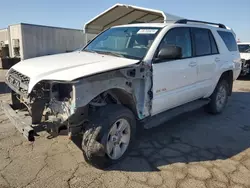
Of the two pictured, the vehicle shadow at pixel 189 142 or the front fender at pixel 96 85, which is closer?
the front fender at pixel 96 85

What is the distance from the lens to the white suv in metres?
2.86

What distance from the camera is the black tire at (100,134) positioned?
119 inches

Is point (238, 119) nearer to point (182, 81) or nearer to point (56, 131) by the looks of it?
point (182, 81)

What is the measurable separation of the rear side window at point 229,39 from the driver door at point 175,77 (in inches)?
63.7

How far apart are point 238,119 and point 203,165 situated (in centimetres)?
272

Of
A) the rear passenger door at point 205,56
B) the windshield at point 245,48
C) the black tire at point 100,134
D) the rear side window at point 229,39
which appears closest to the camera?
the black tire at point 100,134

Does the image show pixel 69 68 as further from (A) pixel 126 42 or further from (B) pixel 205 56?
(B) pixel 205 56

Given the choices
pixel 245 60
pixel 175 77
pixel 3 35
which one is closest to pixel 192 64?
pixel 175 77

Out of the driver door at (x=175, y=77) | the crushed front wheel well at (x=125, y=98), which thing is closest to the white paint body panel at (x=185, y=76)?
the driver door at (x=175, y=77)

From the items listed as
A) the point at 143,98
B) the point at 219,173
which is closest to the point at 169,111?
the point at 143,98

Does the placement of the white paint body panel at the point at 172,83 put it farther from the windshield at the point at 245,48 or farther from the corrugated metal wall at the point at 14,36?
the corrugated metal wall at the point at 14,36

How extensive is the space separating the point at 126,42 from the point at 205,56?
1.84 m

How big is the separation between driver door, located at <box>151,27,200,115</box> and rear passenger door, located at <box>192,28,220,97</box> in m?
0.18

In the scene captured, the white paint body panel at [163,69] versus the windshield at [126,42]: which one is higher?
the windshield at [126,42]
